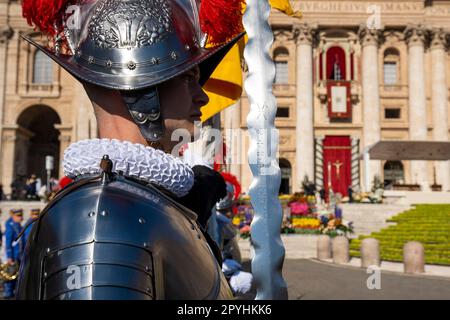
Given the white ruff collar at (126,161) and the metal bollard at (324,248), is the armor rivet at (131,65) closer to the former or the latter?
the white ruff collar at (126,161)

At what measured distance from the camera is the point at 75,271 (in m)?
1.02

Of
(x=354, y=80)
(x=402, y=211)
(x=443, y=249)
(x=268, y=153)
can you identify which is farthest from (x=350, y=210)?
(x=268, y=153)

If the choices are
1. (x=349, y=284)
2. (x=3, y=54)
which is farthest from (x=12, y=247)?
(x=3, y=54)

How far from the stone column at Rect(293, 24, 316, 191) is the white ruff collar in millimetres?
38502

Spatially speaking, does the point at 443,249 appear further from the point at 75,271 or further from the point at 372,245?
the point at 75,271

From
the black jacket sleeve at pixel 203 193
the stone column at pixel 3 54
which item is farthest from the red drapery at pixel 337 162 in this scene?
the black jacket sleeve at pixel 203 193

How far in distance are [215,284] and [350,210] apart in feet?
85.6

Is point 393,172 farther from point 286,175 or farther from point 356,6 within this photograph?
point 356,6

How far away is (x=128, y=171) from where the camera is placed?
1.39 meters

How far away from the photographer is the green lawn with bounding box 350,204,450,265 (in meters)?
14.3

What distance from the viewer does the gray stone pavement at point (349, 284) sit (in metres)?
7.72

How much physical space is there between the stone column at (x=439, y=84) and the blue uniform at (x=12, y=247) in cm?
3802

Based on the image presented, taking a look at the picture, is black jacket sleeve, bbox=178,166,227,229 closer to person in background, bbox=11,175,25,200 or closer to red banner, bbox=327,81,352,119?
person in background, bbox=11,175,25,200
